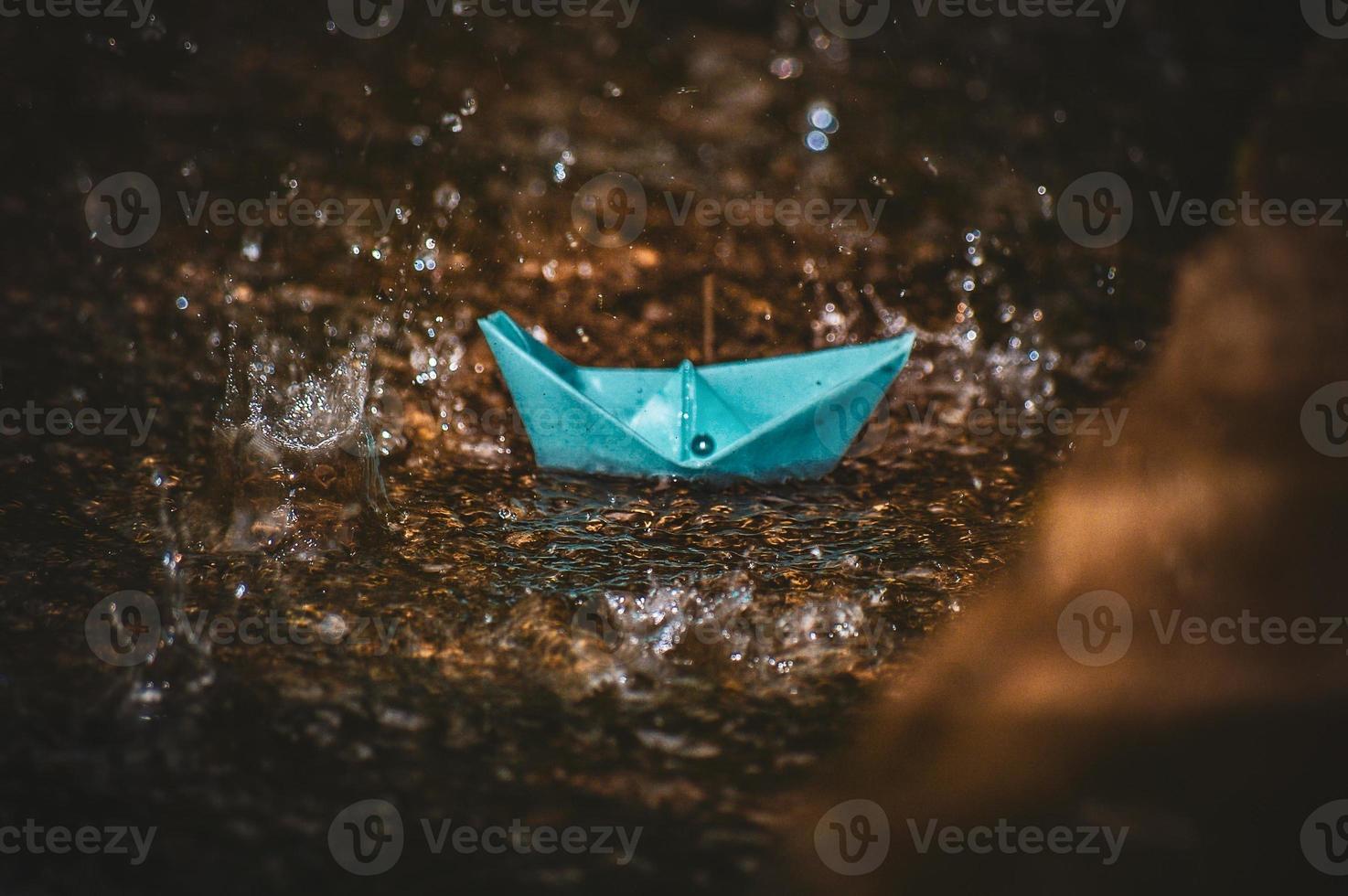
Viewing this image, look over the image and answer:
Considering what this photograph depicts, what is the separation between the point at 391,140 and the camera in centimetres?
167

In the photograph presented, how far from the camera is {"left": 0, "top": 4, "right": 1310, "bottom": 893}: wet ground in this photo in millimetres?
860

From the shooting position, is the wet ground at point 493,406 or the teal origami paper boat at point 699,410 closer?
the wet ground at point 493,406

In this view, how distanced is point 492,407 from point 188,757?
64cm

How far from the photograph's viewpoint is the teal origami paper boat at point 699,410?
3.88 feet

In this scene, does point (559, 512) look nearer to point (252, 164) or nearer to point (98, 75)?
point (252, 164)

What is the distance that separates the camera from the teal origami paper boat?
3.88ft

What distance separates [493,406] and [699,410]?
0.31 meters

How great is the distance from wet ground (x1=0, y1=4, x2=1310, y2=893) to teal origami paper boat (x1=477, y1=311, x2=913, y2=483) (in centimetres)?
3

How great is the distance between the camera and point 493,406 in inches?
55.9

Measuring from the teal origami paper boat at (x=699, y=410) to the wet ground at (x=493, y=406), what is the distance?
0.11 feet

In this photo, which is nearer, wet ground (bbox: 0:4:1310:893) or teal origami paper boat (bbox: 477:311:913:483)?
wet ground (bbox: 0:4:1310:893)

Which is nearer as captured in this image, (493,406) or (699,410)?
(699,410)

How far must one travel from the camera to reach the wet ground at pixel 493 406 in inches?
33.9

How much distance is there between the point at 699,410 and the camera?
1.24 meters
